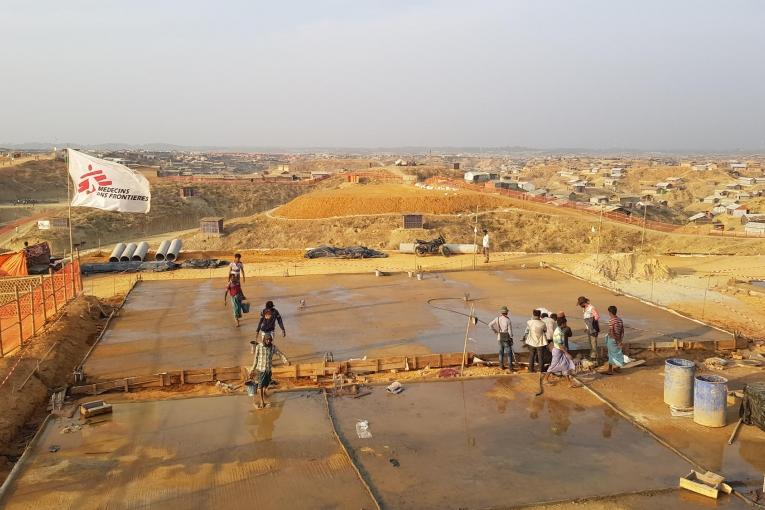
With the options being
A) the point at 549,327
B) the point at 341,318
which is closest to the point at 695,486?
the point at 549,327

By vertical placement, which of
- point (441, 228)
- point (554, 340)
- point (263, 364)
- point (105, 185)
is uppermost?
point (105, 185)

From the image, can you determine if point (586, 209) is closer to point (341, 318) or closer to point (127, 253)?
point (127, 253)

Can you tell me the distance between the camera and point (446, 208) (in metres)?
38.8

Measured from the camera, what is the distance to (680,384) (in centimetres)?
974

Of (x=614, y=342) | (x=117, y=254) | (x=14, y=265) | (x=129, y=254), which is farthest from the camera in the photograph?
(x=129, y=254)

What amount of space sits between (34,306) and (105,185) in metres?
3.64

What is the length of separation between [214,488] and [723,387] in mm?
7713

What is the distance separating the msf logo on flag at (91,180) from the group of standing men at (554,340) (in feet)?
33.3

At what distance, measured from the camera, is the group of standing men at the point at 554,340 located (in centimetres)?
1098

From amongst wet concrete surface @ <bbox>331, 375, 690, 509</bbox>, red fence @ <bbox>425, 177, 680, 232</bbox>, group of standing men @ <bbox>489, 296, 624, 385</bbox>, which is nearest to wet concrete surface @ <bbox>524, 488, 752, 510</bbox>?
wet concrete surface @ <bbox>331, 375, 690, 509</bbox>

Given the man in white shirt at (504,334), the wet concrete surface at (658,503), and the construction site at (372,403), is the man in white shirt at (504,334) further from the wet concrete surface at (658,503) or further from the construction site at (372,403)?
the wet concrete surface at (658,503)

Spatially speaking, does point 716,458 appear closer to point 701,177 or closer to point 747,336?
point 747,336

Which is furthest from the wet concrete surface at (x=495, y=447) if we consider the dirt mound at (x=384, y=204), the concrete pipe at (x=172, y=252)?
the dirt mound at (x=384, y=204)

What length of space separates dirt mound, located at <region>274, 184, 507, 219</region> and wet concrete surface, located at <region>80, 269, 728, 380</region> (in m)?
17.6
